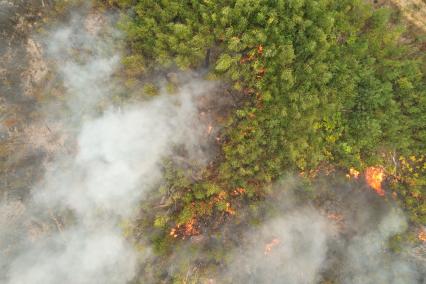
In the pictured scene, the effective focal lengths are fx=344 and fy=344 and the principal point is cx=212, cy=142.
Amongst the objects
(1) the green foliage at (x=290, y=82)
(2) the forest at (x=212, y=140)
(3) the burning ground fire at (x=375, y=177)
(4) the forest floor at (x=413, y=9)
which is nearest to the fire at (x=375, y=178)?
(3) the burning ground fire at (x=375, y=177)

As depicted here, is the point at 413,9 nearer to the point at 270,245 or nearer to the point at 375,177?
the point at 375,177

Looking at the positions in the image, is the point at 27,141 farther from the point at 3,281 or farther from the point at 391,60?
the point at 391,60

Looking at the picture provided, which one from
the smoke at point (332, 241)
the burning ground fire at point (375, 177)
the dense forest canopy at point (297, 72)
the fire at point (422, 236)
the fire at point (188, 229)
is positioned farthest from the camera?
the burning ground fire at point (375, 177)

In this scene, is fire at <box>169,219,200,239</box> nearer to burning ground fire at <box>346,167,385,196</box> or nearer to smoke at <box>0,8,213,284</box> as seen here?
smoke at <box>0,8,213,284</box>

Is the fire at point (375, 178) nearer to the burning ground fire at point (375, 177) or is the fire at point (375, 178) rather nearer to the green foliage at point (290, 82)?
the burning ground fire at point (375, 177)

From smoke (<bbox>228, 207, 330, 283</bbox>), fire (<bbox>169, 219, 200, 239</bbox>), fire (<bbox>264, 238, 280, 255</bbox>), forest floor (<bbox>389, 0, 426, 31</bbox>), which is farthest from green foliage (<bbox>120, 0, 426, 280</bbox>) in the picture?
fire (<bbox>264, 238, 280, 255</bbox>)

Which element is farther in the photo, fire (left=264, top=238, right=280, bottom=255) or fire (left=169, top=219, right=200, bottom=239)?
fire (left=264, top=238, right=280, bottom=255)

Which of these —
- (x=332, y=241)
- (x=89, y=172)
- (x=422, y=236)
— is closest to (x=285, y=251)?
(x=332, y=241)
